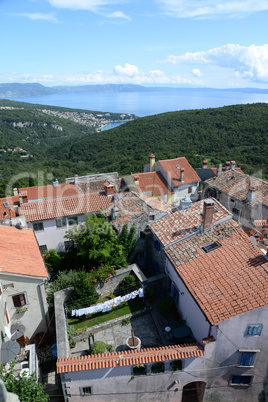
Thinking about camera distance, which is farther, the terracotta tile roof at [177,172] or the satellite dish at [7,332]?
the terracotta tile roof at [177,172]

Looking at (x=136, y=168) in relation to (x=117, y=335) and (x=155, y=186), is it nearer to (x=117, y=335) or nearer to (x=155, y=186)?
(x=155, y=186)

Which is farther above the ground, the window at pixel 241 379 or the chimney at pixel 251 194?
the chimney at pixel 251 194

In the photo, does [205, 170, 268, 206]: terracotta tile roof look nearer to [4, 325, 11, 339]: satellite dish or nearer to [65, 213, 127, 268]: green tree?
[65, 213, 127, 268]: green tree

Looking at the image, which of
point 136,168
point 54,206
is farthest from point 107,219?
point 136,168

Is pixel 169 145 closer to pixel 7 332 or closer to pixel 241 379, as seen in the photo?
pixel 241 379

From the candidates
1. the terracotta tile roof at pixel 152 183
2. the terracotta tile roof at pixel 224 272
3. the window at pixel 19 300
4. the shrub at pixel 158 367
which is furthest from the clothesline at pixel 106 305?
the terracotta tile roof at pixel 152 183

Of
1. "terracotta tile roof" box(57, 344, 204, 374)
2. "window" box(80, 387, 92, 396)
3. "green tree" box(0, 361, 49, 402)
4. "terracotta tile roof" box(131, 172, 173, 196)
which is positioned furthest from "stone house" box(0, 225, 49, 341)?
"terracotta tile roof" box(131, 172, 173, 196)

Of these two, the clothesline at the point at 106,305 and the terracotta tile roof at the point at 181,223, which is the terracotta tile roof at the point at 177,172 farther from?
the clothesline at the point at 106,305

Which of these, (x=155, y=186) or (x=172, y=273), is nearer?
(x=172, y=273)
